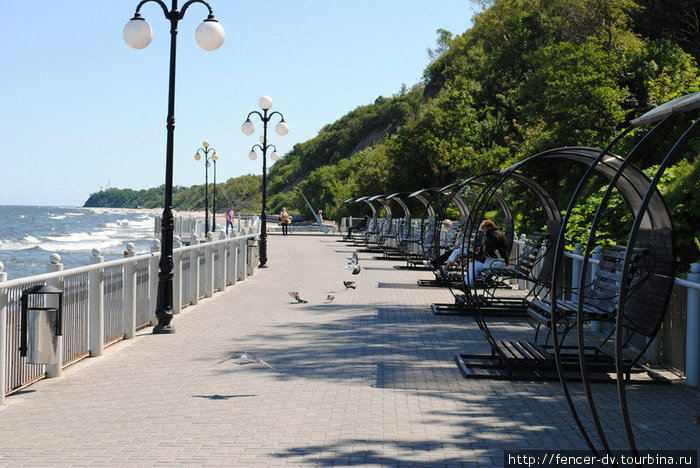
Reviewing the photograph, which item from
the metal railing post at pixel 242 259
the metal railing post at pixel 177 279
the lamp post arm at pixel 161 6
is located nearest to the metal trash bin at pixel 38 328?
the metal railing post at pixel 177 279

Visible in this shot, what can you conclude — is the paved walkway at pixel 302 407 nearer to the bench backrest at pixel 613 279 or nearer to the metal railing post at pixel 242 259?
the bench backrest at pixel 613 279

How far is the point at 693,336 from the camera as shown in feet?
25.1

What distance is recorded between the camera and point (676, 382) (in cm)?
789

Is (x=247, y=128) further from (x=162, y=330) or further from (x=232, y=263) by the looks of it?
(x=162, y=330)

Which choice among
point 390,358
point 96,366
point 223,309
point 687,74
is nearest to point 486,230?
point 223,309

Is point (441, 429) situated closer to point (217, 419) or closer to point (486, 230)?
point (217, 419)

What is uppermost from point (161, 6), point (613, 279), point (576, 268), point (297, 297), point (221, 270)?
point (161, 6)

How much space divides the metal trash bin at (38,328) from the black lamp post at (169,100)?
12.1ft

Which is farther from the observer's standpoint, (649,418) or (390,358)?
(390,358)

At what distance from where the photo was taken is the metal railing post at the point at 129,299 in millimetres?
10258

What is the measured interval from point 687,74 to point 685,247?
20.0m

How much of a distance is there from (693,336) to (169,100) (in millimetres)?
8011

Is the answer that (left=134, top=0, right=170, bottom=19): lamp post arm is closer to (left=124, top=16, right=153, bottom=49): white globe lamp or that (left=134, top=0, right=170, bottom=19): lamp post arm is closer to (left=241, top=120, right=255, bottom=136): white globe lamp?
(left=124, top=16, right=153, bottom=49): white globe lamp

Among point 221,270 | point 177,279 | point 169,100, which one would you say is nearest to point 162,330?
point 177,279
